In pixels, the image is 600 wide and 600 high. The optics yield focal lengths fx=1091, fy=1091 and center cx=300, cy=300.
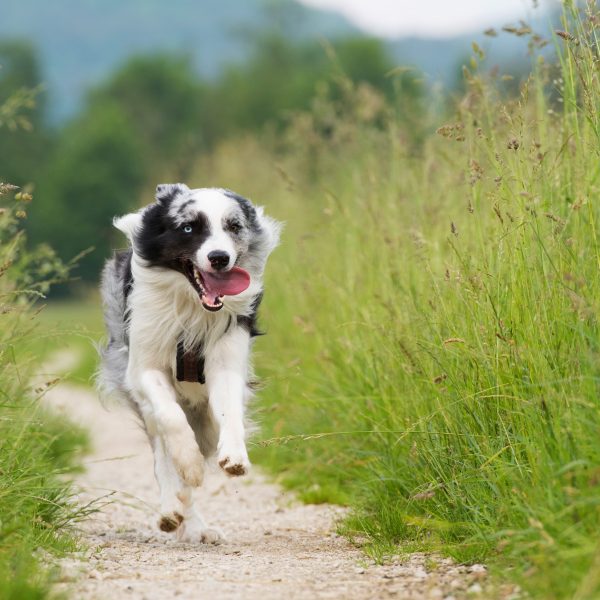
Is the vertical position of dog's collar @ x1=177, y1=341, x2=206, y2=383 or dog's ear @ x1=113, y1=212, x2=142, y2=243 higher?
dog's ear @ x1=113, y1=212, x2=142, y2=243

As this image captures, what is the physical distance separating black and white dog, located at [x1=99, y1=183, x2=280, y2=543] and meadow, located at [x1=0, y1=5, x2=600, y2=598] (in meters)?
0.38

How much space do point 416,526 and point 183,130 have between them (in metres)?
67.0

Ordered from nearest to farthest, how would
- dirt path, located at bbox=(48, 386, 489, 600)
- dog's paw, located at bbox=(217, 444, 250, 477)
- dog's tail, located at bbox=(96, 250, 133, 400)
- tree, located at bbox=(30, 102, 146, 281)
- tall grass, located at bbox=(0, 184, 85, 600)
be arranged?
tall grass, located at bbox=(0, 184, 85, 600) < dirt path, located at bbox=(48, 386, 489, 600) < dog's paw, located at bbox=(217, 444, 250, 477) < dog's tail, located at bbox=(96, 250, 133, 400) < tree, located at bbox=(30, 102, 146, 281)

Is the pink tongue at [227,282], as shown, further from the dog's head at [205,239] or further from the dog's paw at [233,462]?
the dog's paw at [233,462]

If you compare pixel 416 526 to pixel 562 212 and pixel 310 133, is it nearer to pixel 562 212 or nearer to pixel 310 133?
pixel 562 212

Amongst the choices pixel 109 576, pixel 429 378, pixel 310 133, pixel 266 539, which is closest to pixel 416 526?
pixel 429 378

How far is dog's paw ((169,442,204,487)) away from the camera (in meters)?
5.07

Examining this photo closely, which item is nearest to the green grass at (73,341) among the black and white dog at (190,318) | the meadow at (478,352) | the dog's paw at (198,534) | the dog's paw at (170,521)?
the meadow at (478,352)

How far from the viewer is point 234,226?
558 cm

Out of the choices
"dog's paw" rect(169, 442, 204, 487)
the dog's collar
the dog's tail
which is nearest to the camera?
"dog's paw" rect(169, 442, 204, 487)

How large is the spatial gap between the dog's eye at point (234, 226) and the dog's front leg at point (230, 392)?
52cm

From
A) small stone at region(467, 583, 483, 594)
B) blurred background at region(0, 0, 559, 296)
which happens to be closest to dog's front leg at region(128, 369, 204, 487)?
small stone at region(467, 583, 483, 594)

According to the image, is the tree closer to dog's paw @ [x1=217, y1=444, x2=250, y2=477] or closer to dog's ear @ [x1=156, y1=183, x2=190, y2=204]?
dog's ear @ [x1=156, y1=183, x2=190, y2=204]

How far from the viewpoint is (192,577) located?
162 inches
